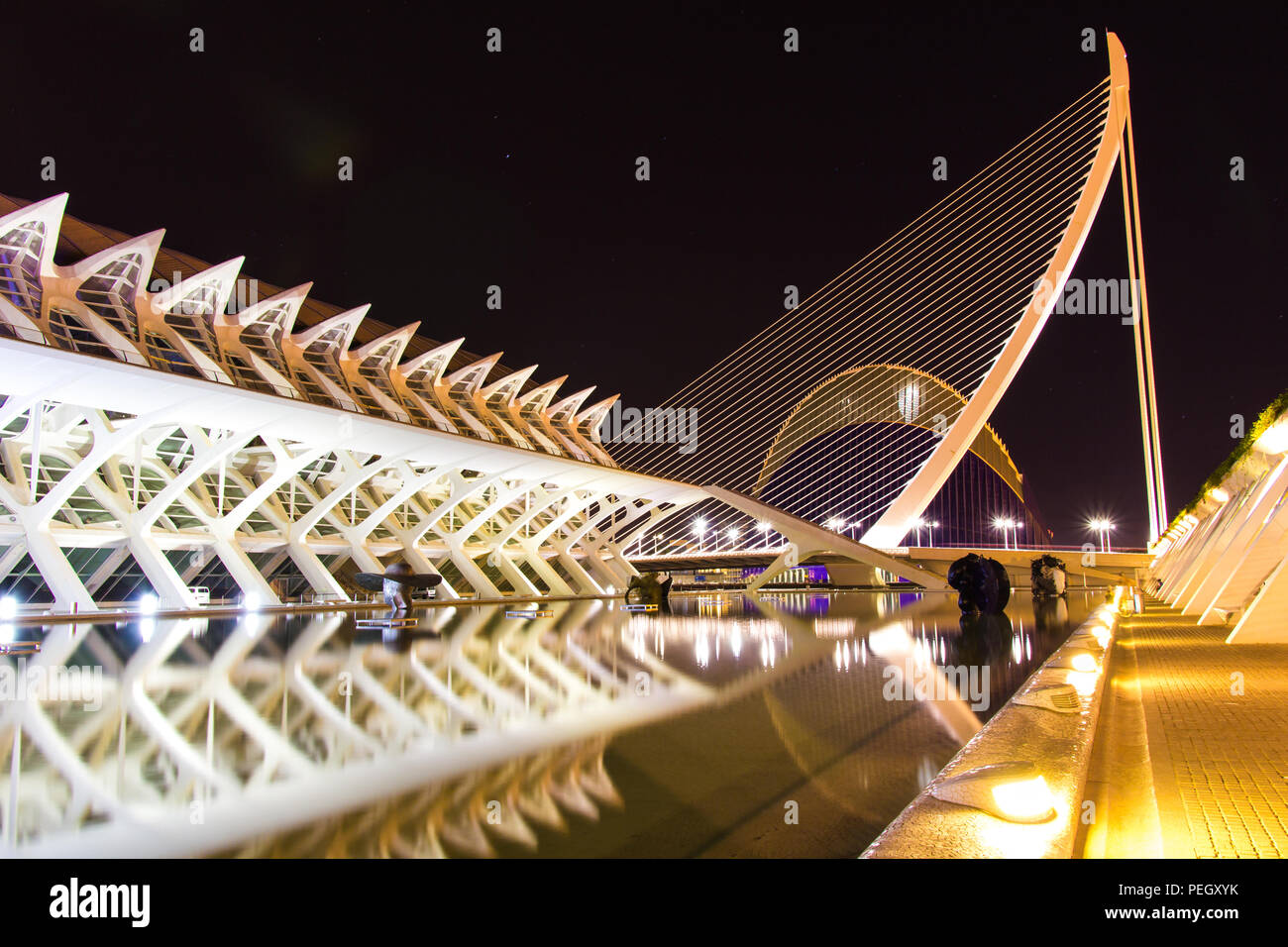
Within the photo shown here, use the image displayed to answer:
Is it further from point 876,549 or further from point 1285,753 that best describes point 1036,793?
point 876,549

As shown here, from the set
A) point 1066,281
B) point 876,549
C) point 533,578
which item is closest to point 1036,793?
point 1066,281

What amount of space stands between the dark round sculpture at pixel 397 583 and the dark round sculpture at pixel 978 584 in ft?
34.9

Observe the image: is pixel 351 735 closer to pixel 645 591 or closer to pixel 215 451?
pixel 215 451

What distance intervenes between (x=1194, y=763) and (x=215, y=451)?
65.4ft

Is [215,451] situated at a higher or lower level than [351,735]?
higher

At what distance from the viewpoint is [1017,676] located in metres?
7.20

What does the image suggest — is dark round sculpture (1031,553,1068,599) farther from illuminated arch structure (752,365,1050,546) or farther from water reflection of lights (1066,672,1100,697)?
illuminated arch structure (752,365,1050,546)

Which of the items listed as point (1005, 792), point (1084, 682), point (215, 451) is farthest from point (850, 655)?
point (215, 451)

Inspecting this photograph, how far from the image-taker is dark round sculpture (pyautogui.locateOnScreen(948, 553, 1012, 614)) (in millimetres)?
17875

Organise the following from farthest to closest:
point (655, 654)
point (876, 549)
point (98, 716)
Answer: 1. point (876, 549)
2. point (655, 654)
3. point (98, 716)

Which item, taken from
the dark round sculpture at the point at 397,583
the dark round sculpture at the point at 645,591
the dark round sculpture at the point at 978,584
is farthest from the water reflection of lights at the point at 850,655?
the dark round sculpture at the point at 645,591

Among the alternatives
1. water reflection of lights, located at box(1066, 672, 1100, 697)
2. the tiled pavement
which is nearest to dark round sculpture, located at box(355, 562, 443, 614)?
the tiled pavement

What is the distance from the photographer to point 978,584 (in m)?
17.9
